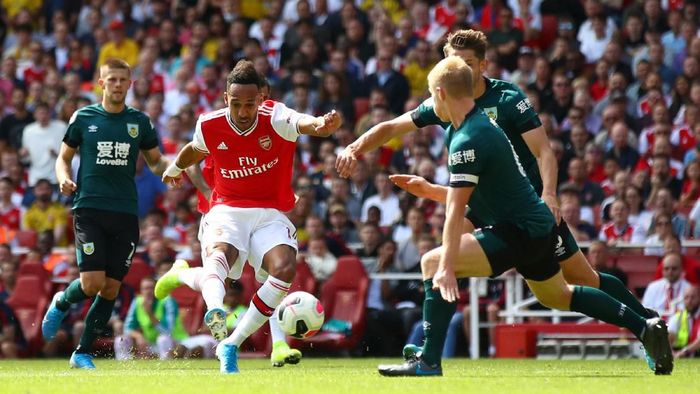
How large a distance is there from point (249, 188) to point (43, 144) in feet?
33.1

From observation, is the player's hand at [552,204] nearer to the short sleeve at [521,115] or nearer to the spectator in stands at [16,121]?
the short sleeve at [521,115]

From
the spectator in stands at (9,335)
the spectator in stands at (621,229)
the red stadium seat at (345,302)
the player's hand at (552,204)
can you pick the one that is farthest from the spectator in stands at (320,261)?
the player's hand at (552,204)

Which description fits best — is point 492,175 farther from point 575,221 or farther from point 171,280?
point 575,221

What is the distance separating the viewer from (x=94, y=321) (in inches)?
470

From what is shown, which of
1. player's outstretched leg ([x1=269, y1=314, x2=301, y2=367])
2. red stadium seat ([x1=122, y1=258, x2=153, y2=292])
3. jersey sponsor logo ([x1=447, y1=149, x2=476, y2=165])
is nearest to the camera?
jersey sponsor logo ([x1=447, y1=149, x2=476, y2=165])

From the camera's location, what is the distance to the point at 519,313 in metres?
15.0

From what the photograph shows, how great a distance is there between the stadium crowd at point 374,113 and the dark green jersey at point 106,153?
4138mm

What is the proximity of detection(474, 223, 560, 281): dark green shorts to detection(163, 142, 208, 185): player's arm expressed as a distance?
2809mm

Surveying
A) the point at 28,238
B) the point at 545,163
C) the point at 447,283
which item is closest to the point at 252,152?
the point at 545,163

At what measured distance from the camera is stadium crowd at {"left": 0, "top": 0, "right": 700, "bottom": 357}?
16188 millimetres

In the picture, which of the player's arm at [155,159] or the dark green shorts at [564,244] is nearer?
the dark green shorts at [564,244]

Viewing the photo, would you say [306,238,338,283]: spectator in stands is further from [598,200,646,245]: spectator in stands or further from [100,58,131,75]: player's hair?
[100,58,131,75]: player's hair

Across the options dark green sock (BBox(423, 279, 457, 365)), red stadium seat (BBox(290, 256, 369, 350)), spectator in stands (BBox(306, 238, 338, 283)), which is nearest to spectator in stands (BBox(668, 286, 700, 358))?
red stadium seat (BBox(290, 256, 369, 350))

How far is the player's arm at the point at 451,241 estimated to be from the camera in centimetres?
837
